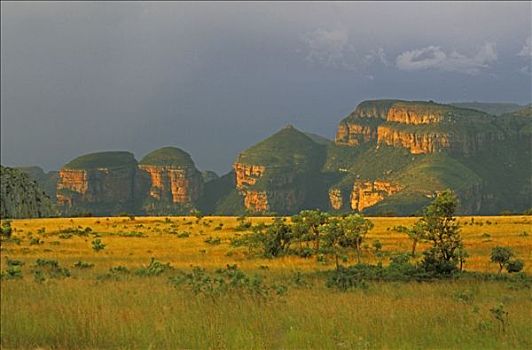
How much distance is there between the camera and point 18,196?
1897 cm

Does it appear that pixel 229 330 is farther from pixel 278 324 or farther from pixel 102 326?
pixel 102 326

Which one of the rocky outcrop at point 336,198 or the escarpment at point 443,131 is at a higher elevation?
the escarpment at point 443,131

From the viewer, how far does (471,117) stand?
182625 mm

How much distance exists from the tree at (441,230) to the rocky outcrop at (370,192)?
134 m

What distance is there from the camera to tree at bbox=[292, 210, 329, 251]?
31.0 meters

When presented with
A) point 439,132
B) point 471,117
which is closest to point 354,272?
point 439,132

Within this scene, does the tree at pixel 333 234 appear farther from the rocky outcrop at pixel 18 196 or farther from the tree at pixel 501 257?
the rocky outcrop at pixel 18 196

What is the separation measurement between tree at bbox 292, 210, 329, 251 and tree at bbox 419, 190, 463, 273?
10.4 m

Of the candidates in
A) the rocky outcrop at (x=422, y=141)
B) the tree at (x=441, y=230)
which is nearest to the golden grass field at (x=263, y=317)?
the tree at (x=441, y=230)

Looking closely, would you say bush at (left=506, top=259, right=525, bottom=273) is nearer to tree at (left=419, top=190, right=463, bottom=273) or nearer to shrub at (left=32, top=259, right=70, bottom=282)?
tree at (left=419, top=190, right=463, bottom=273)

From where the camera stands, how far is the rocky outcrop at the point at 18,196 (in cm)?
1827

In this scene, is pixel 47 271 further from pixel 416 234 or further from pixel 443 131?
pixel 443 131

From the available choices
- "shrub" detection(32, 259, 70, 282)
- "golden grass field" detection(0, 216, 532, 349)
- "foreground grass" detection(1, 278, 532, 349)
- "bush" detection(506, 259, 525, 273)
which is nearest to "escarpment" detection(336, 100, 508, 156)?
"bush" detection(506, 259, 525, 273)

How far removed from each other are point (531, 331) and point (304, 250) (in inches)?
821
